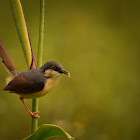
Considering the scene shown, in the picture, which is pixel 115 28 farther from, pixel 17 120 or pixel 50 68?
pixel 50 68

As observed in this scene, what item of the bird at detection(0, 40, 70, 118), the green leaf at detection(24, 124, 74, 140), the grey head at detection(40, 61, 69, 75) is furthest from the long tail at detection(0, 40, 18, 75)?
the green leaf at detection(24, 124, 74, 140)

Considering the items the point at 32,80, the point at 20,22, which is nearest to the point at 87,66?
the point at 32,80

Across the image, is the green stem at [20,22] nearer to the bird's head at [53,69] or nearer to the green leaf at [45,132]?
the bird's head at [53,69]

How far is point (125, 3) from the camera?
3453 millimetres

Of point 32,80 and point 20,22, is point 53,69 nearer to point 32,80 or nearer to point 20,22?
point 32,80

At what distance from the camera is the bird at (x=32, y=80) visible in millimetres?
1250

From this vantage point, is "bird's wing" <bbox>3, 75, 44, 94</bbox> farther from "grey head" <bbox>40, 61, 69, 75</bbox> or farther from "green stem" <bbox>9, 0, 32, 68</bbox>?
"green stem" <bbox>9, 0, 32, 68</bbox>

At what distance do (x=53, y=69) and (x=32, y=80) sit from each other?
0.17 meters

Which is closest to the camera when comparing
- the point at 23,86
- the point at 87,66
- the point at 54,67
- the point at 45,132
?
the point at 45,132

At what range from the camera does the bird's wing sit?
128 centimetres

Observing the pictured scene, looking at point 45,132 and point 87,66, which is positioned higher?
point 45,132

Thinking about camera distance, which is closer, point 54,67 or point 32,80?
point 54,67

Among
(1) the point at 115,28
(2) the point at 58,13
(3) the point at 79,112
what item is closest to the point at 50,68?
(3) the point at 79,112

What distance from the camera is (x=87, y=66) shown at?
295 centimetres
